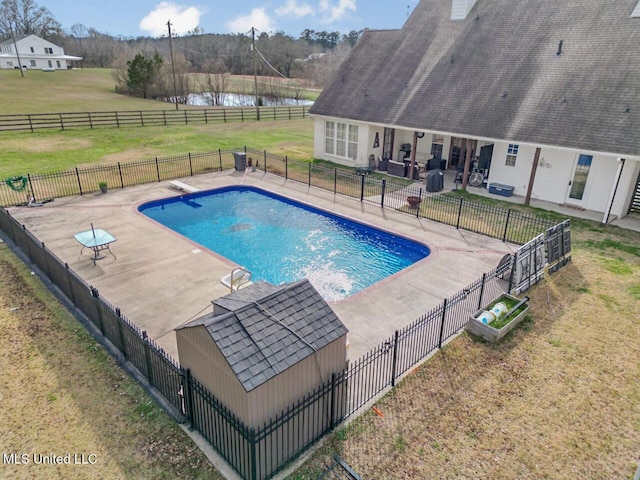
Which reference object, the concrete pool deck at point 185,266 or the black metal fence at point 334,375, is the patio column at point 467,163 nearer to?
the black metal fence at point 334,375

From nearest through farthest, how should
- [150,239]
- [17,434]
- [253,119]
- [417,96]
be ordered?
[17,434] → [150,239] → [417,96] → [253,119]

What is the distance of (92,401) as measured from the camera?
25.5 ft

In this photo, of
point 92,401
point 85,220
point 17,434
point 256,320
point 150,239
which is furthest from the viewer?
point 85,220

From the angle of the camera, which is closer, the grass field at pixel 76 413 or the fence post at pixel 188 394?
the grass field at pixel 76 413

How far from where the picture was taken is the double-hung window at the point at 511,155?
1994 centimetres

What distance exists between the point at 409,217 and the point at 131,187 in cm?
1399

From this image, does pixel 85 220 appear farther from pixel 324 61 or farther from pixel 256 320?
pixel 324 61

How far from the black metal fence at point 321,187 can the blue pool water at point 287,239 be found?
258cm

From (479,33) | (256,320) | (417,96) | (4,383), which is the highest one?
(479,33)

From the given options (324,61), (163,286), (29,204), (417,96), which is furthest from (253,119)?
(324,61)

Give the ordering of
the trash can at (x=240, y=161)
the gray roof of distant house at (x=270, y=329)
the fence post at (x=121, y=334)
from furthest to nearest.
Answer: the trash can at (x=240, y=161) → the fence post at (x=121, y=334) → the gray roof of distant house at (x=270, y=329)

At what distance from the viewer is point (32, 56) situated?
85250mm

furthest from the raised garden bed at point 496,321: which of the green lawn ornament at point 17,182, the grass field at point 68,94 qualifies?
the grass field at point 68,94

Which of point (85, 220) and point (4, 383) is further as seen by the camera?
point (85, 220)
